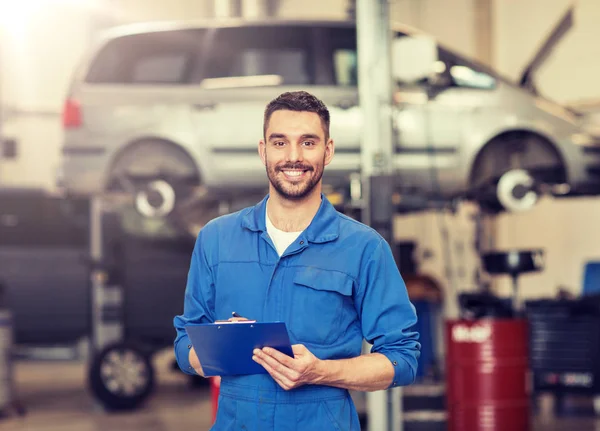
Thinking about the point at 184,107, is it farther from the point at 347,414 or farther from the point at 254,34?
the point at 347,414

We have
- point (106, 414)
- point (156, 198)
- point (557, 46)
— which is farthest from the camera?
point (557, 46)

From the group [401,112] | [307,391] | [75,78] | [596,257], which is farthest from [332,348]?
[596,257]

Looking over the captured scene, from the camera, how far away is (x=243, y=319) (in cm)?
196

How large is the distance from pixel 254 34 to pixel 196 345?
5.28 m

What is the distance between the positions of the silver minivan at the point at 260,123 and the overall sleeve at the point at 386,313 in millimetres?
4631

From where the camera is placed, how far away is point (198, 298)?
214 cm

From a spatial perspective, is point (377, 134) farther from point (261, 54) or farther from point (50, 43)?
point (50, 43)

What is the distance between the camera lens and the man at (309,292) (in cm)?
203

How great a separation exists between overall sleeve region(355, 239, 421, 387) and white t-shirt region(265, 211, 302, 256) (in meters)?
0.18

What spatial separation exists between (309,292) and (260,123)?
490cm

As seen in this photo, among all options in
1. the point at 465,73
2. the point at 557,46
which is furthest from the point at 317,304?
the point at 557,46

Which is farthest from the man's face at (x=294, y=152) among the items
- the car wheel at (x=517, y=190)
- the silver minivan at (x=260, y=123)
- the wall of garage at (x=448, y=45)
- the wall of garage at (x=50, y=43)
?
the wall of garage at (x=50, y=43)

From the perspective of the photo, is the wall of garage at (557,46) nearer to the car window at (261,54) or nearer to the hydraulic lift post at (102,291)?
the car window at (261,54)

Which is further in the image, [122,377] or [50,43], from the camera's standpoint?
[50,43]
